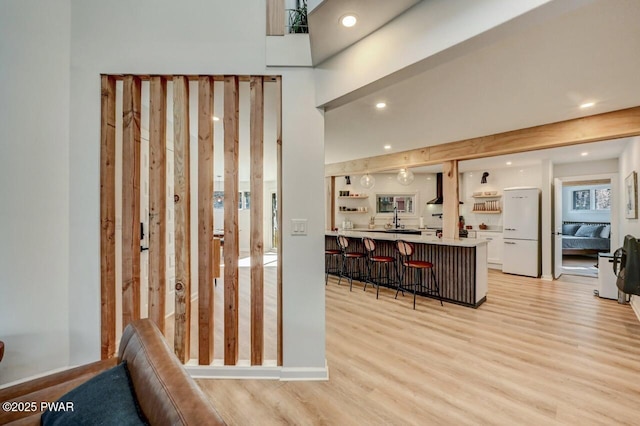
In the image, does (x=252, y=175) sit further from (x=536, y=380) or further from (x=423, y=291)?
(x=423, y=291)

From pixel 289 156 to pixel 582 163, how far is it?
283 inches

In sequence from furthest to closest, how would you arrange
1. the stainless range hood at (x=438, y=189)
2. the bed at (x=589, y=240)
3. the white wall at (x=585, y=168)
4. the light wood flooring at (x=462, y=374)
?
the stainless range hood at (x=438, y=189)
the bed at (x=589, y=240)
the white wall at (x=585, y=168)
the light wood flooring at (x=462, y=374)

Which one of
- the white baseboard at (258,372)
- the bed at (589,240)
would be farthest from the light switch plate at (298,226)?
the bed at (589,240)

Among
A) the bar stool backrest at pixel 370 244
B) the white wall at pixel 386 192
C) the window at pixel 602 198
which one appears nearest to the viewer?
the bar stool backrest at pixel 370 244

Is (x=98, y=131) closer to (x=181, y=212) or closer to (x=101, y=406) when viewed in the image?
(x=181, y=212)

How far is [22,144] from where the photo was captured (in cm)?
198

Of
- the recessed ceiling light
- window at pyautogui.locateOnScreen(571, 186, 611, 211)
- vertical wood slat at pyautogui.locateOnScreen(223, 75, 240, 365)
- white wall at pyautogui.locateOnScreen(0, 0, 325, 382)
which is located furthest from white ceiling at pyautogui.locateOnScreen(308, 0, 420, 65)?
window at pyautogui.locateOnScreen(571, 186, 611, 211)

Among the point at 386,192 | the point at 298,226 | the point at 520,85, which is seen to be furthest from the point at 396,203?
the point at 298,226

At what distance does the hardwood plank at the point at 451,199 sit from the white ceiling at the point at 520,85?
0.65 m

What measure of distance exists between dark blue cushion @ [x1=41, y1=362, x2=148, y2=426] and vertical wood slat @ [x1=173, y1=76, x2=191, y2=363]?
4.06 ft

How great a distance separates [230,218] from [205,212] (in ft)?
0.71

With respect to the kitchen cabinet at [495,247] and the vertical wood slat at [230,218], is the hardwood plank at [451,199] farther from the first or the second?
the vertical wood slat at [230,218]

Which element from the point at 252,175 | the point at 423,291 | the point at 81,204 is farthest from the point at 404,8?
the point at 423,291

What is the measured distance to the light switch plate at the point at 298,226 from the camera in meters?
2.18
